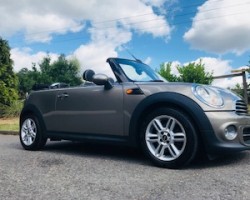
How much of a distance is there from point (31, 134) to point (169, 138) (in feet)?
8.82

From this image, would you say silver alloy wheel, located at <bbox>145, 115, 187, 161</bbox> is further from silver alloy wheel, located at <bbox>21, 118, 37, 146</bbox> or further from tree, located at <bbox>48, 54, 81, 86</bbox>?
tree, located at <bbox>48, 54, 81, 86</bbox>

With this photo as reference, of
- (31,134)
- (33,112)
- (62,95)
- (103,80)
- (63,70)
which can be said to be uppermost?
(63,70)

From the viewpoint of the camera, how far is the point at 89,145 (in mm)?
6105

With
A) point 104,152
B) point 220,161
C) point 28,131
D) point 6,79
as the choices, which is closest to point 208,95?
point 220,161

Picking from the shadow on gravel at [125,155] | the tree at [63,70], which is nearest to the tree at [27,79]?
the tree at [63,70]

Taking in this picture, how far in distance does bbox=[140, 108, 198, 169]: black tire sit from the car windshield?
2.69 feet

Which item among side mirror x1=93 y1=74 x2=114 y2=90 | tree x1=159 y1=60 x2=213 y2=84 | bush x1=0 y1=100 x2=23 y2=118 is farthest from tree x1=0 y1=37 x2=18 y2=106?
side mirror x1=93 y1=74 x2=114 y2=90

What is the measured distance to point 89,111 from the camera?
4.82 metres

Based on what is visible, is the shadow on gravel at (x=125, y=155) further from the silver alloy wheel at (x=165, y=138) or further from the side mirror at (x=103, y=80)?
the side mirror at (x=103, y=80)

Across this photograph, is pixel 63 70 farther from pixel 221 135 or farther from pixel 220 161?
pixel 221 135

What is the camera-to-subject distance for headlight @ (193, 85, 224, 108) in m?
3.91

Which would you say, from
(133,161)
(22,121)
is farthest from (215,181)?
(22,121)

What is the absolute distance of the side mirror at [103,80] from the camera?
455 centimetres

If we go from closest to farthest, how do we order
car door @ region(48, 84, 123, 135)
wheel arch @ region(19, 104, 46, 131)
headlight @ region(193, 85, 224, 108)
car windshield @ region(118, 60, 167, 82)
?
headlight @ region(193, 85, 224, 108), car door @ region(48, 84, 123, 135), car windshield @ region(118, 60, 167, 82), wheel arch @ region(19, 104, 46, 131)
